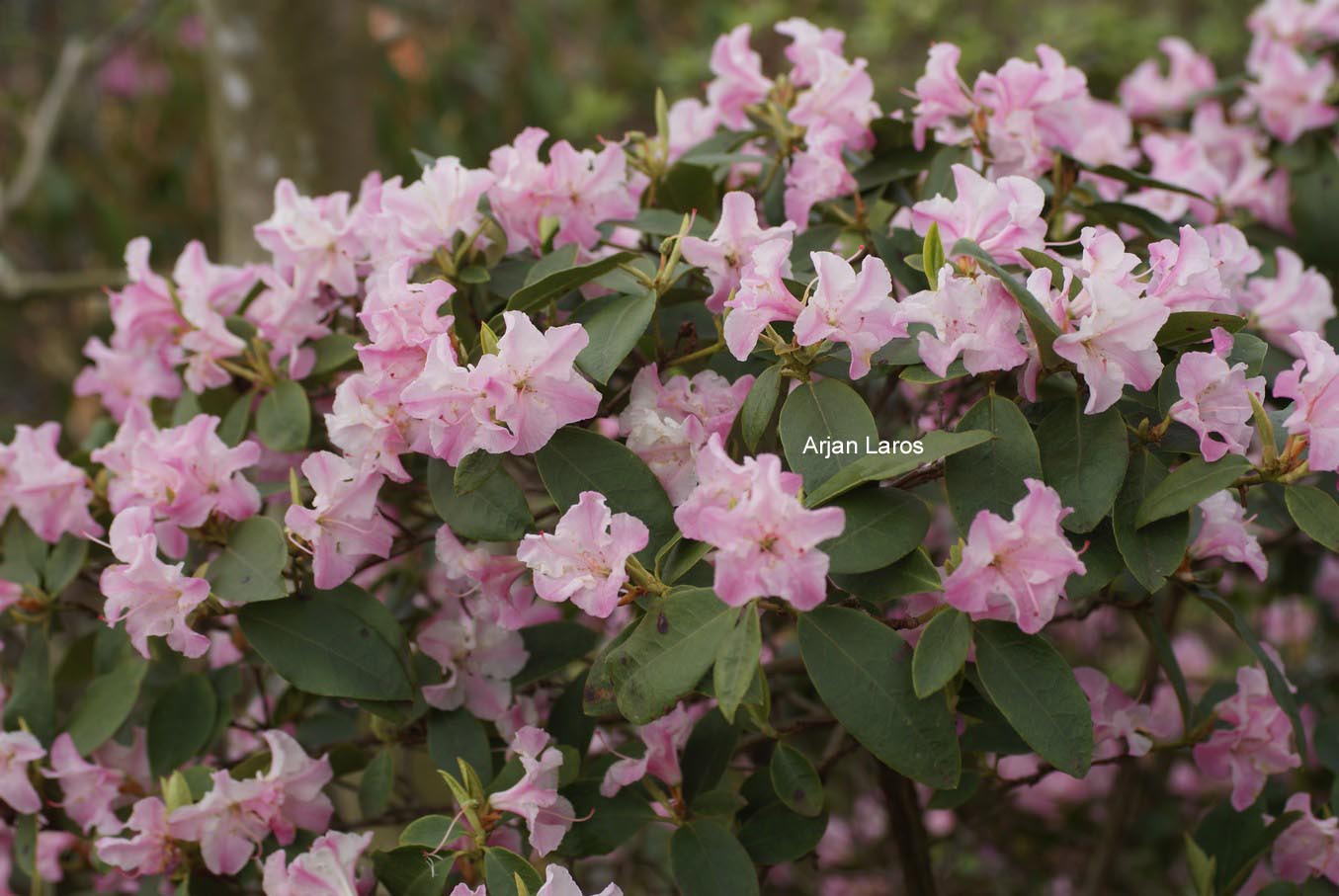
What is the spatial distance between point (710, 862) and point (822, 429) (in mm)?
360

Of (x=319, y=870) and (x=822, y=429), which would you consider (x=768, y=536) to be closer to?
(x=822, y=429)

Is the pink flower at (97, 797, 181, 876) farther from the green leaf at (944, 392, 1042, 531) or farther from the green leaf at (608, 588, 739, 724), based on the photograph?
the green leaf at (944, 392, 1042, 531)

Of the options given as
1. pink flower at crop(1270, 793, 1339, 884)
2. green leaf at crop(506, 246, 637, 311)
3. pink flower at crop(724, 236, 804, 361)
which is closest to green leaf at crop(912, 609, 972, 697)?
pink flower at crop(724, 236, 804, 361)

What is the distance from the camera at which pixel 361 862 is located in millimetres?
1130

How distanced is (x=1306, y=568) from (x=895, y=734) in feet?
3.82

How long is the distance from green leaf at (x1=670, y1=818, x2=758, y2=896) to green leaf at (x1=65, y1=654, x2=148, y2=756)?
518 mm

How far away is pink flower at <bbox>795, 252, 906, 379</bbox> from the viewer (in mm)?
911

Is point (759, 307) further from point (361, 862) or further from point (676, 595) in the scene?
point (361, 862)

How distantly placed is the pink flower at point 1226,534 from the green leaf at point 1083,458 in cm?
14

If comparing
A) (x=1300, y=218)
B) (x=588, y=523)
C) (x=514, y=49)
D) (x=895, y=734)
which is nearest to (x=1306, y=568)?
(x=1300, y=218)

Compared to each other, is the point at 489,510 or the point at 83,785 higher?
the point at 489,510

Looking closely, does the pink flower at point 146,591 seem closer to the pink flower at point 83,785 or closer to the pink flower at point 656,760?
the pink flower at point 83,785

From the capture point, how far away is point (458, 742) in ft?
3.62

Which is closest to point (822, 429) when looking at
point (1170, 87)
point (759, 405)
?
point (759, 405)
